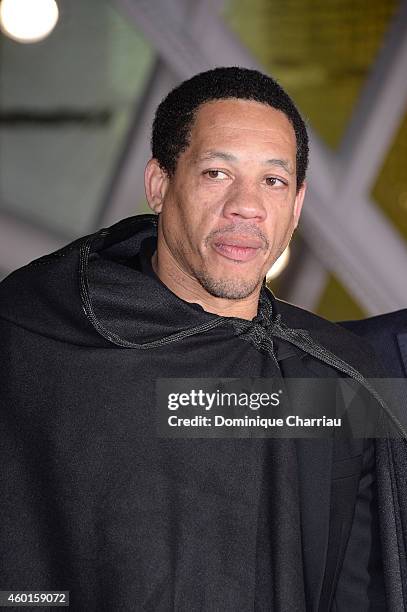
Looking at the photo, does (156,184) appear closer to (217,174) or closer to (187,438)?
(217,174)

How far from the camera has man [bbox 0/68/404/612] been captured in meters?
1.54

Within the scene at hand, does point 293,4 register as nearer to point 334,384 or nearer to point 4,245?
point 4,245

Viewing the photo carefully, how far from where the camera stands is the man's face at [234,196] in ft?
5.28

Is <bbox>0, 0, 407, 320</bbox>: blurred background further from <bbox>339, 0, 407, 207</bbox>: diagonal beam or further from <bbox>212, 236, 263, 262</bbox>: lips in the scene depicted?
<bbox>212, 236, 263, 262</bbox>: lips

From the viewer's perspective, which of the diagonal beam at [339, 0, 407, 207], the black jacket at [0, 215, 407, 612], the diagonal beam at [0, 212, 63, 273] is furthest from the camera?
the diagonal beam at [0, 212, 63, 273]

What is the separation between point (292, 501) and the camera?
1.59m

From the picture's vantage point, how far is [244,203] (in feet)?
5.24

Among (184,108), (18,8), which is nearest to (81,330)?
(184,108)


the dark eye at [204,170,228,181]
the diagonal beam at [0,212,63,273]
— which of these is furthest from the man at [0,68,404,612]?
the diagonal beam at [0,212,63,273]

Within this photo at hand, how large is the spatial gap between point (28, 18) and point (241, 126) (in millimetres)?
2769

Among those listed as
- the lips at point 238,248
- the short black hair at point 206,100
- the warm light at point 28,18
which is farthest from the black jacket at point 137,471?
the warm light at point 28,18
